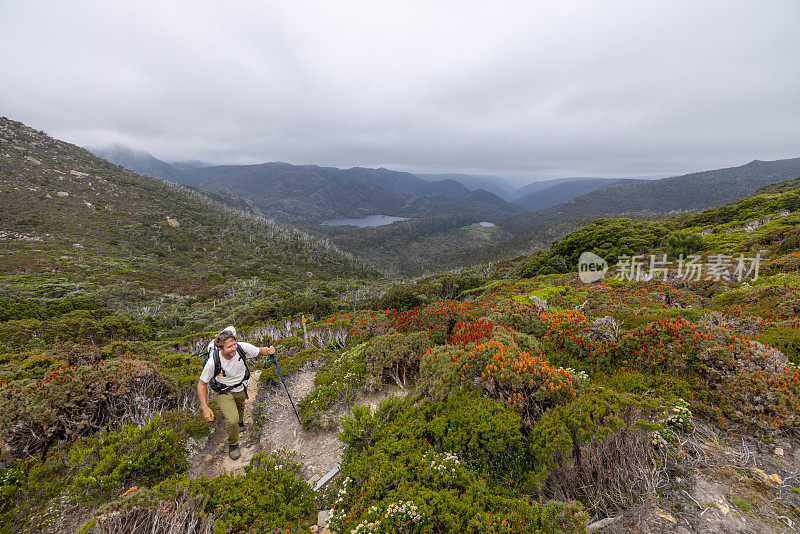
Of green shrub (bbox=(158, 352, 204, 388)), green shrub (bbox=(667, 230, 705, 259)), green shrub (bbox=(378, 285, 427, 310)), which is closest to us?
green shrub (bbox=(158, 352, 204, 388))

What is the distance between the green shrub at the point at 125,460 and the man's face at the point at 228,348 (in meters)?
1.31

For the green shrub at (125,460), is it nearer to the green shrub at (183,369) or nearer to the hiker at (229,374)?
the hiker at (229,374)

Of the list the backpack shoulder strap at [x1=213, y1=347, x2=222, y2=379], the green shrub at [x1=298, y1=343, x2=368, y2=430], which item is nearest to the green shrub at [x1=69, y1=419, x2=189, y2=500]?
the backpack shoulder strap at [x1=213, y1=347, x2=222, y2=379]

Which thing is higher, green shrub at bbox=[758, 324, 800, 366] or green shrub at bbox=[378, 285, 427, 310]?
green shrub at bbox=[758, 324, 800, 366]

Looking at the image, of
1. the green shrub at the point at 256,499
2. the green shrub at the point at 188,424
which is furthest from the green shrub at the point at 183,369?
the green shrub at the point at 256,499

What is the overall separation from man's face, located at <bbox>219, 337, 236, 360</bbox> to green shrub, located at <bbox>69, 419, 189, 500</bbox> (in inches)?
51.8

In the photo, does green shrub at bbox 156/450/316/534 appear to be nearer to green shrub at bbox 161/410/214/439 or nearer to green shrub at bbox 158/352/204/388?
green shrub at bbox 161/410/214/439

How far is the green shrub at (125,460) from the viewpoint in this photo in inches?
141

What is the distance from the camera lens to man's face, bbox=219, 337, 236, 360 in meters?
5.09

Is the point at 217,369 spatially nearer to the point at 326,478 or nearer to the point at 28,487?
the point at 28,487

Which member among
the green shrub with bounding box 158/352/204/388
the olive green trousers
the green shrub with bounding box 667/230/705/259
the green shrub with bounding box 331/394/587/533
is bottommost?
the green shrub with bounding box 158/352/204/388

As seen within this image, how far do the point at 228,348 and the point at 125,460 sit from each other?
1.82m

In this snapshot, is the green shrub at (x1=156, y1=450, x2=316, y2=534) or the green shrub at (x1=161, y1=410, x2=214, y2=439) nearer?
the green shrub at (x1=156, y1=450, x2=316, y2=534)

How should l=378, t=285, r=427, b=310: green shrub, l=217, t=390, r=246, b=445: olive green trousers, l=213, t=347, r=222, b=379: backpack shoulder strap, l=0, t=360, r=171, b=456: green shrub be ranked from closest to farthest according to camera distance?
1. l=0, t=360, r=171, b=456: green shrub
2. l=213, t=347, r=222, b=379: backpack shoulder strap
3. l=217, t=390, r=246, b=445: olive green trousers
4. l=378, t=285, r=427, b=310: green shrub
